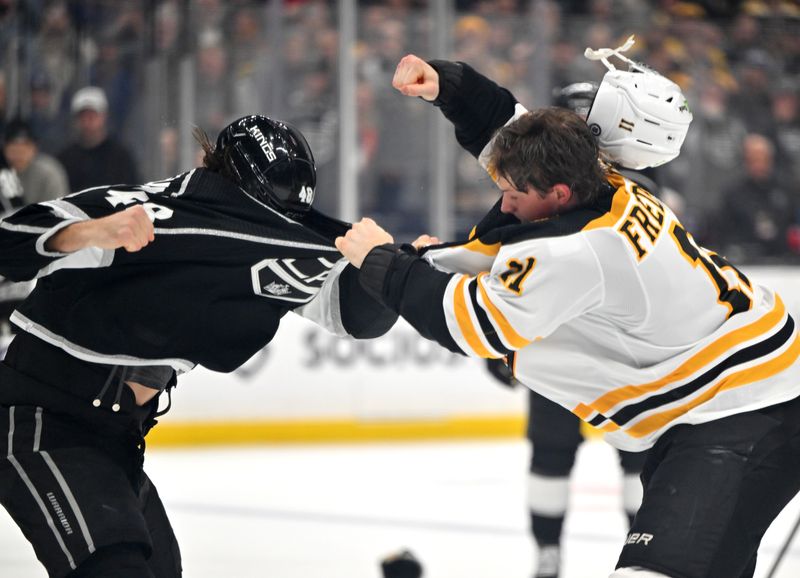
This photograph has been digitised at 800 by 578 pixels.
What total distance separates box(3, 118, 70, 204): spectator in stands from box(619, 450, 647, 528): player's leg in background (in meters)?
3.69

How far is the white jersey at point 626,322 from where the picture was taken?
207 cm

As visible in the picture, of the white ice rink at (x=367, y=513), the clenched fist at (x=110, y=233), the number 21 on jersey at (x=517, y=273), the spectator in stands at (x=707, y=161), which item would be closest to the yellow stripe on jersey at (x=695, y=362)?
the number 21 on jersey at (x=517, y=273)

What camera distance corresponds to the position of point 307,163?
2.33m

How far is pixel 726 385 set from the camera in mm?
2195

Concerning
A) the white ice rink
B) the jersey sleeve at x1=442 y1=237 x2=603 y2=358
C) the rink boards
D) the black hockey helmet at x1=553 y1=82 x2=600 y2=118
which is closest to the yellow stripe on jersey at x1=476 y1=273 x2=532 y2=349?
the jersey sleeve at x1=442 y1=237 x2=603 y2=358

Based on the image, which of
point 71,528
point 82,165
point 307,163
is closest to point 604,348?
point 307,163

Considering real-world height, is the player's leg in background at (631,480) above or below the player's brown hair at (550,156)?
below

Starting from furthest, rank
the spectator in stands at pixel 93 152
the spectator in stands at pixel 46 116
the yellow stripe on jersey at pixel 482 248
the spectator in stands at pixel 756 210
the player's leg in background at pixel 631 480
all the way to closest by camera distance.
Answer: the spectator in stands at pixel 756 210, the spectator in stands at pixel 46 116, the spectator in stands at pixel 93 152, the player's leg in background at pixel 631 480, the yellow stripe on jersey at pixel 482 248

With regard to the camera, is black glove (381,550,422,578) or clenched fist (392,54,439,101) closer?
clenched fist (392,54,439,101)

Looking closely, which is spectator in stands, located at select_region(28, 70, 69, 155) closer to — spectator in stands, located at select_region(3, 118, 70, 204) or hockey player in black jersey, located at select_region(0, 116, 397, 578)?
spectator in stands, located at select_region(3, 118, 70, 204)

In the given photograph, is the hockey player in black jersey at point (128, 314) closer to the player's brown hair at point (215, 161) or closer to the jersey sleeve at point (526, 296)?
the player's brown hair at point (215, 161)

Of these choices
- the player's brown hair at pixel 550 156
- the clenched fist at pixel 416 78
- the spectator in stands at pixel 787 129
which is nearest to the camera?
the player's brown hair at pixel 550 156

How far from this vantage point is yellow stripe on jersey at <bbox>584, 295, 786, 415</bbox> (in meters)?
2.19

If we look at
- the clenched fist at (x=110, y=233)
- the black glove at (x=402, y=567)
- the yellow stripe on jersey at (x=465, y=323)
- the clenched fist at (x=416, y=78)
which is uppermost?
the clenched fist at (x=416, y=78)
